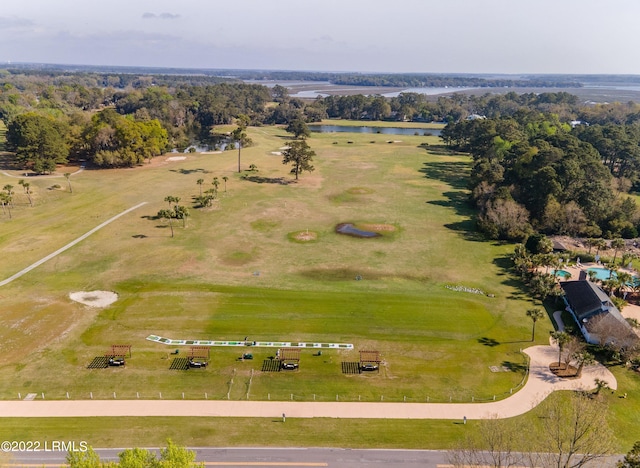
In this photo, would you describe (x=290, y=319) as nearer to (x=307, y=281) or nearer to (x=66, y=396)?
(x=307, y=281)

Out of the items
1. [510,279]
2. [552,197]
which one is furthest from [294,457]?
[552,197]

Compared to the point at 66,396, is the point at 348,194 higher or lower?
higher

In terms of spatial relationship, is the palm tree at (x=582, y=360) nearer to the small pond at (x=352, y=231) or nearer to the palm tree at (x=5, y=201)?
the small pond at (x=352, y=231)

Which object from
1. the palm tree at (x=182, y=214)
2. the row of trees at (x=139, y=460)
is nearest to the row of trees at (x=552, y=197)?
the palm tree at (x=182, y=214)

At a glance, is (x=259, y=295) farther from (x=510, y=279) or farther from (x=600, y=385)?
(x=600, y=385)

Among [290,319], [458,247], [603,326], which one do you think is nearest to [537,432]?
[603,326]

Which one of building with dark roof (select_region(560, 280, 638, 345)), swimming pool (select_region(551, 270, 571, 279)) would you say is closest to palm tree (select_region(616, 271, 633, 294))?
building with dark roof (select_region(560, 280, 638, 345))
